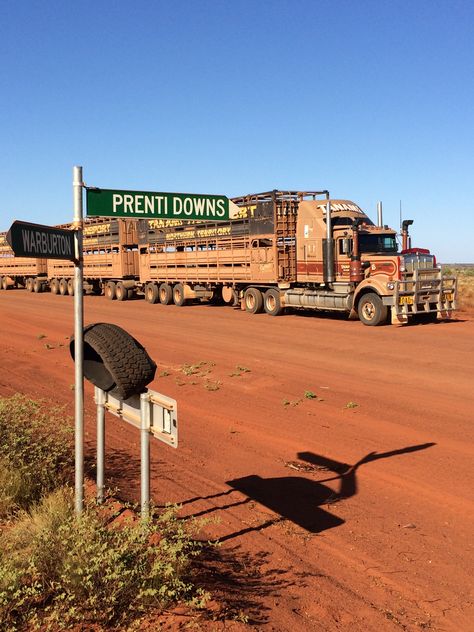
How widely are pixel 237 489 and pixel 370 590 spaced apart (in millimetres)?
1851

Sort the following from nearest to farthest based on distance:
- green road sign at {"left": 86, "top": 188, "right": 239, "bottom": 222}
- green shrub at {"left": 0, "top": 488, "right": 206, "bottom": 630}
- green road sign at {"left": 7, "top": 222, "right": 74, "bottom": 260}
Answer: green shrub at {"left": 0, "top": 488, "right": 206, "bottom": 630}
green road sign at {"left": 7, "top": 222, "right": 74, "bottom": 260}
green road sign at {"left": 86, "top": 188, "right": 239, "bottom": 222}

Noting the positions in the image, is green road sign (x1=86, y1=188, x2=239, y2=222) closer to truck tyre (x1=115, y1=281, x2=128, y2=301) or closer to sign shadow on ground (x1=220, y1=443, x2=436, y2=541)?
sign shadow on ground (x1=220, y1=443, x2=436, y2=541)

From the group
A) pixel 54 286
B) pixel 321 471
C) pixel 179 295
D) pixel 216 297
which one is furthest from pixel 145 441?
pixel 54 286

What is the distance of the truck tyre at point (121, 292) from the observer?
1248 inches

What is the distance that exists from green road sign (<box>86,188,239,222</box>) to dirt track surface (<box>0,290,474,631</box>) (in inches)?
89.6

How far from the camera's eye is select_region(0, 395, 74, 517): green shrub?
4.57 m

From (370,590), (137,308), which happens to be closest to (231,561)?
(370,590)

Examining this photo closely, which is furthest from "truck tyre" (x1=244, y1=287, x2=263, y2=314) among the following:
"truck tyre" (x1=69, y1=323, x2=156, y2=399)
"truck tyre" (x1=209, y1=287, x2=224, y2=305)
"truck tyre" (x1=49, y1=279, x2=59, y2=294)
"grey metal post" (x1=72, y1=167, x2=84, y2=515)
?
"truck tyre" (x1=49, y1=279, x2=59, y2=294)

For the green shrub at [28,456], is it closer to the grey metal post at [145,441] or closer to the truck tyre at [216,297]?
the grey metal post at [145,441]

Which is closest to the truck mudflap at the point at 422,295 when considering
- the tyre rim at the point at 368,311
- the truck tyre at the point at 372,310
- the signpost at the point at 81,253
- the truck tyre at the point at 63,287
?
the truck tyre at the point at 372,310

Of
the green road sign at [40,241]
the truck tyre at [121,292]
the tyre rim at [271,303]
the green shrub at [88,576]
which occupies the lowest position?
the green shrub at [88,576]

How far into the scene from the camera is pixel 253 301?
22266 mm

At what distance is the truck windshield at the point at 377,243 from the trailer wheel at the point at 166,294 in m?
11.4

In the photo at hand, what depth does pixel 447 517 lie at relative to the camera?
4.77 metres
